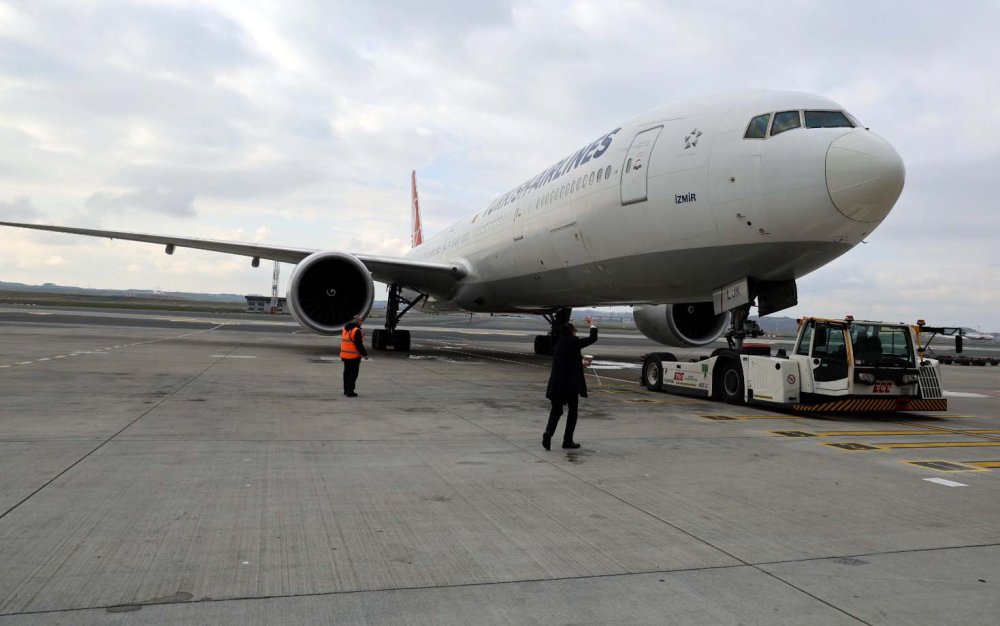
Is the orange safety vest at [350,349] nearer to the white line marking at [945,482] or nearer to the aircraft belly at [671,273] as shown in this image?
the aircraft belly at [671,273]

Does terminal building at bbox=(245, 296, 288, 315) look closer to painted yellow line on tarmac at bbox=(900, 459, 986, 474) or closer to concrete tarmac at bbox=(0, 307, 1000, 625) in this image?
concrete tarmac at bbox=(0, 307, 1000, 625)

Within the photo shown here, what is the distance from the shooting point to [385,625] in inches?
108

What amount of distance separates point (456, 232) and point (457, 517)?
58.1 ft

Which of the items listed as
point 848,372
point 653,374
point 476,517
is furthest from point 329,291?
point 476,517

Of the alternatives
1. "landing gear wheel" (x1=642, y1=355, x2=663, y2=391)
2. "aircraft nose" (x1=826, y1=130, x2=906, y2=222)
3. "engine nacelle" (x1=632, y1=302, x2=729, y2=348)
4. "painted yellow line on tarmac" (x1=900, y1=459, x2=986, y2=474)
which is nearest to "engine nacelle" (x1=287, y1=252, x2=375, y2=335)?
"landing gear wheel" (x1=642, y1=355, x2=663, y2=391)

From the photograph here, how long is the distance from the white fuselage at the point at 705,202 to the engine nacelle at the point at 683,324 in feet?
9.00

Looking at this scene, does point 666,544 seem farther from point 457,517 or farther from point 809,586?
point 457,517

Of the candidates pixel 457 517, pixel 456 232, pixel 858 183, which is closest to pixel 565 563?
pixel 457 517

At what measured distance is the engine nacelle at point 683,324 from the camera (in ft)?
52.5

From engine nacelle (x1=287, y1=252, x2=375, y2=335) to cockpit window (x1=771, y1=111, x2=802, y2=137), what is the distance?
9346 millimetres

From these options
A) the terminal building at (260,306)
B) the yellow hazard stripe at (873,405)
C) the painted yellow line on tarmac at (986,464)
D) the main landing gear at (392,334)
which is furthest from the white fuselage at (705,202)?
the terminal building at (260,306)

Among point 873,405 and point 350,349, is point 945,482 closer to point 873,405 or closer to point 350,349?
point 873,405

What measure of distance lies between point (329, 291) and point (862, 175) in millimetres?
11709

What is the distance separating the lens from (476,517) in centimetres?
424
